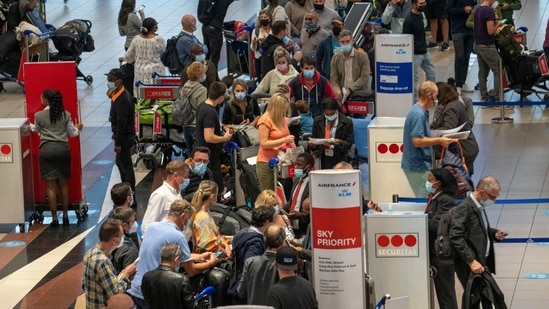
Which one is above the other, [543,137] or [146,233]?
[146,233]

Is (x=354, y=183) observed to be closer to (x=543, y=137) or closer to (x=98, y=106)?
(x=543, y=137)

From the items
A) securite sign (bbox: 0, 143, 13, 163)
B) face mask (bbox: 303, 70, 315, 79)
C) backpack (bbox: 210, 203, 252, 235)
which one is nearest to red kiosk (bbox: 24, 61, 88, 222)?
securite sign (bbox: 0, 143, 13, 163)

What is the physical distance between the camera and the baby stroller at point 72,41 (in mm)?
Result: 24000

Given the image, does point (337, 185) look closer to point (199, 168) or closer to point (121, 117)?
point (199, 168)

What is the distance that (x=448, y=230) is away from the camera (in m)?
11.7

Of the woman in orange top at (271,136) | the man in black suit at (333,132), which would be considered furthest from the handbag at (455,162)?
the woman in orange top at (271,136)

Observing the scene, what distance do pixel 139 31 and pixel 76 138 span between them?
23.0 feet

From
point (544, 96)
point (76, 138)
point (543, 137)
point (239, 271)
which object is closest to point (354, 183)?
point (239, 271)

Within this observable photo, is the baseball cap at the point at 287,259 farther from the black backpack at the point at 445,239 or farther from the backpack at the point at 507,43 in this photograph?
the backpack at the point at 507,43

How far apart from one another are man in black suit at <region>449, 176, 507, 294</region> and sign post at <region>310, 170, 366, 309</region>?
1193 mm

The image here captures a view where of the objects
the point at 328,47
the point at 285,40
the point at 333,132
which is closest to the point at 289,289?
the point at 333,132

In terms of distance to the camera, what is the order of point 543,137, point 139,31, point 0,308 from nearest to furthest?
point 0,308 → point 543,137 → point 139,31

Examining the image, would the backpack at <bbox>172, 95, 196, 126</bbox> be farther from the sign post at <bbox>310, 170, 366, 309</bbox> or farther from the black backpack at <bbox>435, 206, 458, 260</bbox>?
the sign post at <bbox>310, 170, 366, 309</bbox>

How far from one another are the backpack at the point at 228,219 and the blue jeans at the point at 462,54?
33.2ft
